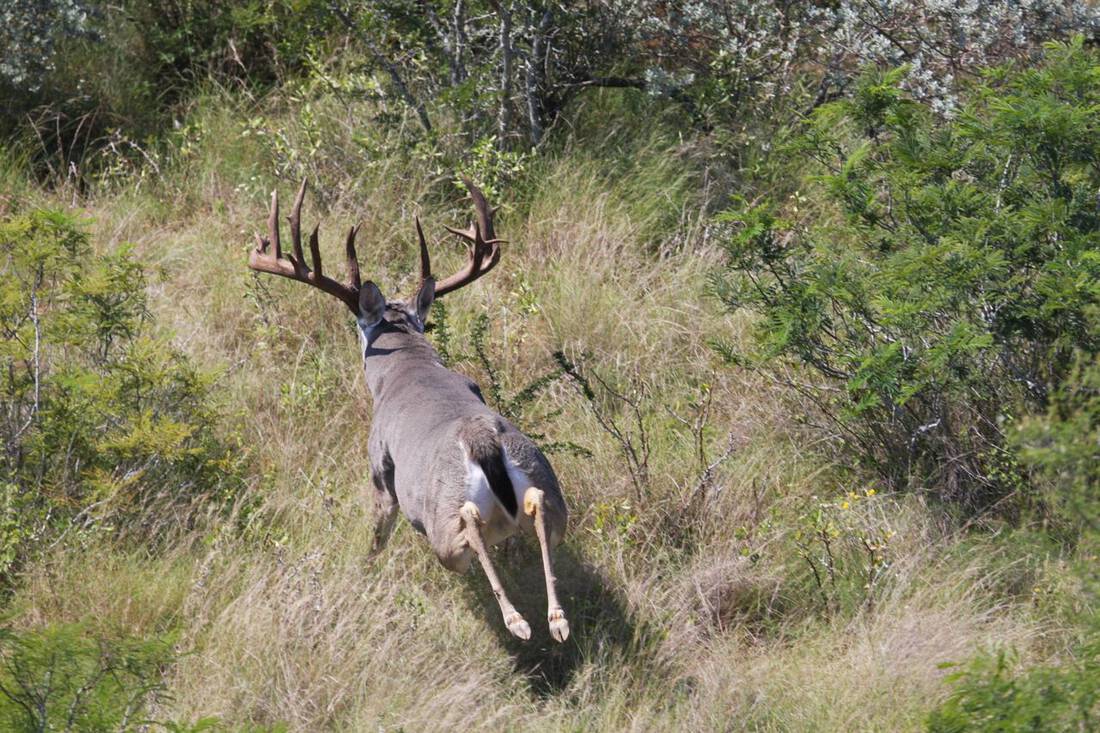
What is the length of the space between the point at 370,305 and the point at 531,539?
1632mm

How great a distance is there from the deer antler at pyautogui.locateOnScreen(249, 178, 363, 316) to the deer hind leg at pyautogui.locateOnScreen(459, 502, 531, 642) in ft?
6.93

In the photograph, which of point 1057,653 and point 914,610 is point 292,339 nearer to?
point 914,610

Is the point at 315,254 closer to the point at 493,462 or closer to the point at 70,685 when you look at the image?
the point at 493,462

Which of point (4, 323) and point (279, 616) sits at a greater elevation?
point (4, 323)

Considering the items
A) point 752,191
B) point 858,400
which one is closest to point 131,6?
point 752,191

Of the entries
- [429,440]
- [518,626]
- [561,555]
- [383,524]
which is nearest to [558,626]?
[518,626]

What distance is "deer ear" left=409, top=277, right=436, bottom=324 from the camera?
24.6 feet

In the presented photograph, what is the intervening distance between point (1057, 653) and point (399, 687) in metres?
2.70

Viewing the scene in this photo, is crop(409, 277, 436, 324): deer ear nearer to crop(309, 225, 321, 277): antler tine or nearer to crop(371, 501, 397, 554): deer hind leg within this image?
crop(309, 225, 321, 277): antler tine

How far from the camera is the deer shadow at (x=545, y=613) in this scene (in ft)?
19.5

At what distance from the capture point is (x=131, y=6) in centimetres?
1081

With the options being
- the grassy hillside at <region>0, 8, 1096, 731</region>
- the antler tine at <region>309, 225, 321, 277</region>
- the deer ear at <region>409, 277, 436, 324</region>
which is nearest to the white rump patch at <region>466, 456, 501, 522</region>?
the grassy hillside at <region>0, 8, 1096, 731</region>

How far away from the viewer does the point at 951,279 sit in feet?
20.2

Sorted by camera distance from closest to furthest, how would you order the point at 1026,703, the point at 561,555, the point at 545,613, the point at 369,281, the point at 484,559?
1. the point at 1026,703
2. the point at 484,559
3. the point at 545,613
4. the point at 561,555
5. the point at 369,281
